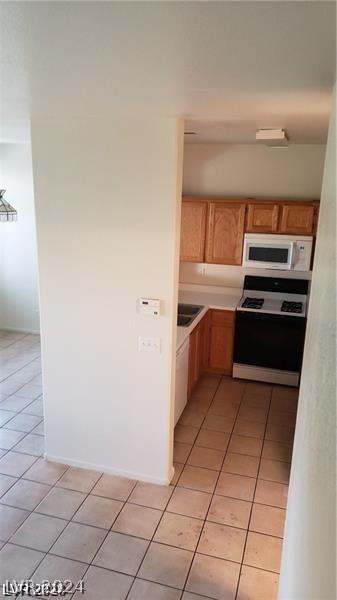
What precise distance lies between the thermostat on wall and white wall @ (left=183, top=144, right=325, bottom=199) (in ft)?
8.37

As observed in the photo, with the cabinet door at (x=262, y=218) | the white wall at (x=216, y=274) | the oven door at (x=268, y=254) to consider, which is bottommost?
the white wall at (x=216, y=274)

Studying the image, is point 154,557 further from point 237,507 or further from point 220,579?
point 237,507

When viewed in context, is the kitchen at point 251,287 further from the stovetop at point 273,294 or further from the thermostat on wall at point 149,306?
the thermostat on wall at point 149,306

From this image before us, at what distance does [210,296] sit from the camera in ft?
17.0

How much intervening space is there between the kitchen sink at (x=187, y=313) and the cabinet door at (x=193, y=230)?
23.2 inches

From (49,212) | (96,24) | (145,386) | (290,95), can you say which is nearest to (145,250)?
(49,212)

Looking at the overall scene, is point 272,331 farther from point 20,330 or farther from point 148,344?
point 20,330

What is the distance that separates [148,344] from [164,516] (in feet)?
3.85

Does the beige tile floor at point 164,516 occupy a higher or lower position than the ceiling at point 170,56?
lower

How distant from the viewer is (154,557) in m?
2.56

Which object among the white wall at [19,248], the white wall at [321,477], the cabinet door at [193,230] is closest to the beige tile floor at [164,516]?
the white wall at [321,477]

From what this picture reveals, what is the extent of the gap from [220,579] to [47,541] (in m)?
1.08

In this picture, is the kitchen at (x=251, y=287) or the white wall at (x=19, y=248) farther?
the white wall at (x=19, y=248)

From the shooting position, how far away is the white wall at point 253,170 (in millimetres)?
4660
